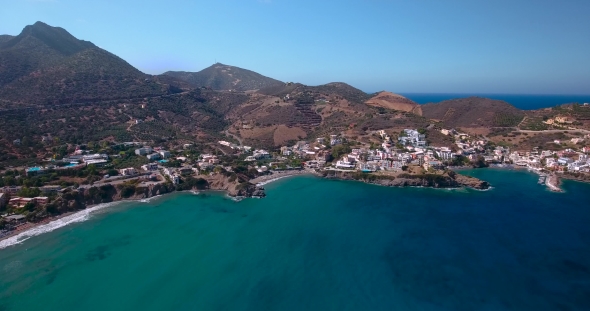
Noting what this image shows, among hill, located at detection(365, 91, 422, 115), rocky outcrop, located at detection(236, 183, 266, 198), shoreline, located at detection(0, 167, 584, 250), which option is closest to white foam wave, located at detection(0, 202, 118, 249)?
shoreline, located at detection(0, 167, 584, 250)

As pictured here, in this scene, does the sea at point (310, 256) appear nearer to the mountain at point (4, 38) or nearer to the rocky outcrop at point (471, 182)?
the rocky outcrop at point (471, 182)

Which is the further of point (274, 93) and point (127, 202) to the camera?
point (274, 93)

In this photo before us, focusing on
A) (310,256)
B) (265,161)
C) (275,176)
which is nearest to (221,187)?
(275,176)

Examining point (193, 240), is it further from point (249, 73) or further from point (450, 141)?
point (249, 73)

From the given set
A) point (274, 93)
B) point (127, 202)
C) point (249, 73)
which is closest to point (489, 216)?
point (127, 202)

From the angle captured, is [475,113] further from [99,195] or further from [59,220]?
[59,220]

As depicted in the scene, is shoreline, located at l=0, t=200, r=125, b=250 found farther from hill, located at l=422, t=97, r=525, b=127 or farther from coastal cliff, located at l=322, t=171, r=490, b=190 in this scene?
hill, located at l=422, t=97, r=525, b=127
